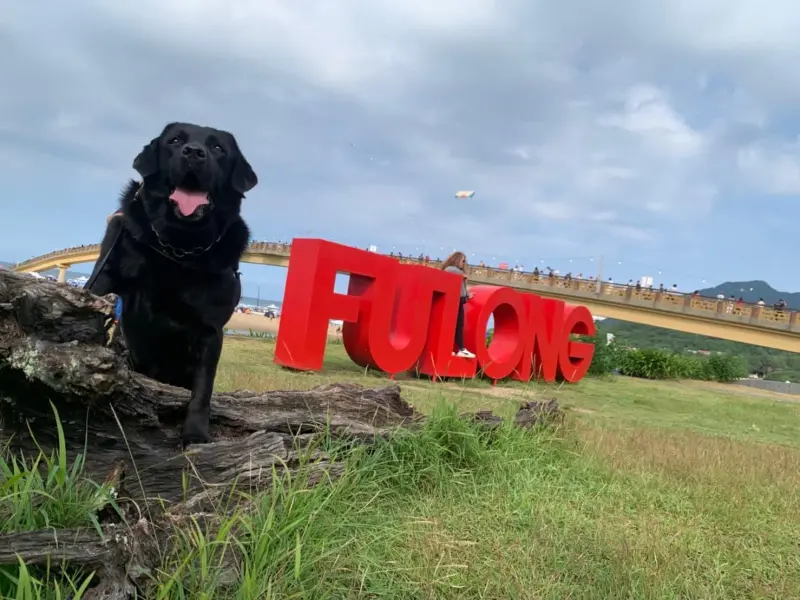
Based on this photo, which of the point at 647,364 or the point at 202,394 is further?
the point at 647,364

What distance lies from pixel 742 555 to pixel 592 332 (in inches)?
456

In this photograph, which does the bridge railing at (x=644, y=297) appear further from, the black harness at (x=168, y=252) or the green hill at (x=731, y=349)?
the black harness at (x=168, y=252)

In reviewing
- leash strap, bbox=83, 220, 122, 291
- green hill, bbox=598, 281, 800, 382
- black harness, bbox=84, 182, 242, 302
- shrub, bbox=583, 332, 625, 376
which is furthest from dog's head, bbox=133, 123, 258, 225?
green hill, bbox=598, 281, 800, 382

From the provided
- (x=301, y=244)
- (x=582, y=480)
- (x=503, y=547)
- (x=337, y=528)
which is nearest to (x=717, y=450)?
(x=582, y=480)

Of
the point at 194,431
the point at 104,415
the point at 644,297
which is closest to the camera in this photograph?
the point at 104,415

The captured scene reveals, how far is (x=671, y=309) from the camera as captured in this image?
Result: 108 ft

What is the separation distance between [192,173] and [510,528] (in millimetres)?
2108

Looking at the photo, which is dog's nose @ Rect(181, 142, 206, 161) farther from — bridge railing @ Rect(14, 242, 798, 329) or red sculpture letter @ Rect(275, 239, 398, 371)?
bridge railing @ Rect(14, 242, 798, 329)

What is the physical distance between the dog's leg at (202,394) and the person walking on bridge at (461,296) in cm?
781

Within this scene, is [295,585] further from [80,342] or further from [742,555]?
[742,555]

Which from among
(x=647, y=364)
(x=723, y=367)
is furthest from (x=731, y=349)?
(x=647, y=364)

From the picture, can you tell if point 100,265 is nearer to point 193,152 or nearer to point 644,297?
point 193,152

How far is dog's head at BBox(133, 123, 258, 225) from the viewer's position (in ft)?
Answer: 8.63

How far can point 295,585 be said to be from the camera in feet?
6.17
